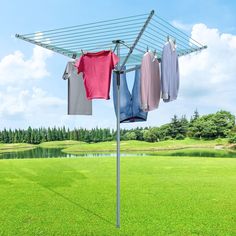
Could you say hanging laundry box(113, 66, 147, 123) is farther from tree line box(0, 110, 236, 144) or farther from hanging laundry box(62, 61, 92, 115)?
tree line box(0, 110, 236, 144)

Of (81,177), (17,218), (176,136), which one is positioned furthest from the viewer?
(176,136)

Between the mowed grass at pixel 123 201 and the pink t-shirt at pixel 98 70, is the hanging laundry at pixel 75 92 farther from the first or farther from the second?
the mowed grass at pixel 123 201

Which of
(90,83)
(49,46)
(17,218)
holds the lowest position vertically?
(17,218)

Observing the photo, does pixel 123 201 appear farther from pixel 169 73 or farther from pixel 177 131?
pixel 177 131

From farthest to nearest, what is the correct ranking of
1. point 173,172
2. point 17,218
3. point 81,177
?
point 173,172
point 81,177
point 17,218

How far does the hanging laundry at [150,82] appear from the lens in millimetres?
4480

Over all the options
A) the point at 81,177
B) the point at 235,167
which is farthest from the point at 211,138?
the point at 81,177

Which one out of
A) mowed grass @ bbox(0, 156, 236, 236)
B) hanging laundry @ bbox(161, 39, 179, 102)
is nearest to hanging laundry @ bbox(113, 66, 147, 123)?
hanging laundry @ bbox(161, 39, 179, 102)

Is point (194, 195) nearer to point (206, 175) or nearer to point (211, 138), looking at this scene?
point (206, 175)

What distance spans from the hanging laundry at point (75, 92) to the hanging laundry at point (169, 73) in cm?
139

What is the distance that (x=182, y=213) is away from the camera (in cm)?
559

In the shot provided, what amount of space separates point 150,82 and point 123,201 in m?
2.72

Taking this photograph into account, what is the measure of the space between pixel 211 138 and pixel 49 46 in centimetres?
3144

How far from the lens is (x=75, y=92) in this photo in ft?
17.3
